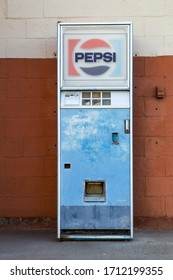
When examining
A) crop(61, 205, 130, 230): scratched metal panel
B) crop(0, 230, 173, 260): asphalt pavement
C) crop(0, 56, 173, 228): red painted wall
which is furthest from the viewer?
crop(0, 56, 173, 228): red painted wall

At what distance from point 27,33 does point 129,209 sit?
120 inches

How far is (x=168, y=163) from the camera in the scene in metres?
7.66

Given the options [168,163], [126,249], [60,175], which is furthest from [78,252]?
[168,163]

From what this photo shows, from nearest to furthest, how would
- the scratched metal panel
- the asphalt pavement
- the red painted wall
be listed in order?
the asphalt pavement → the scratched metal panel → the red painted wall

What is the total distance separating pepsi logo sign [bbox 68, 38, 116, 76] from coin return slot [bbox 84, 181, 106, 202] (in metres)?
1.47

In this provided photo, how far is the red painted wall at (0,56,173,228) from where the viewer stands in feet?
25.1

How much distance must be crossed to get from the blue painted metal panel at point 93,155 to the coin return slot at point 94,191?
6 cm

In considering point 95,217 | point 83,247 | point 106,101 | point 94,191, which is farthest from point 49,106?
point 83,247

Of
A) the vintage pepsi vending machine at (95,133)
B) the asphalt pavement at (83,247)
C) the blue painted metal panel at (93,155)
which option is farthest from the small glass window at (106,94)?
the asphalt pavement at (83,247)

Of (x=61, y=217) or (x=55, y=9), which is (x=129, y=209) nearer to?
(x=61, y=217)

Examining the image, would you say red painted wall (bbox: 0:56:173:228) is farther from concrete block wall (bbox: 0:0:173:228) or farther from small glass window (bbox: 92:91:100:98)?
small glass window (bbox: 92:91:100:98)

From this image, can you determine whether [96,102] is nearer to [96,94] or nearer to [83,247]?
[96,94]

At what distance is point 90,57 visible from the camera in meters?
6.97

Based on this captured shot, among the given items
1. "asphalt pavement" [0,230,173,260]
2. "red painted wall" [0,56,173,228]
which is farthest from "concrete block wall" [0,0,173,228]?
"asphalt pavement" [0,230,173,260]
